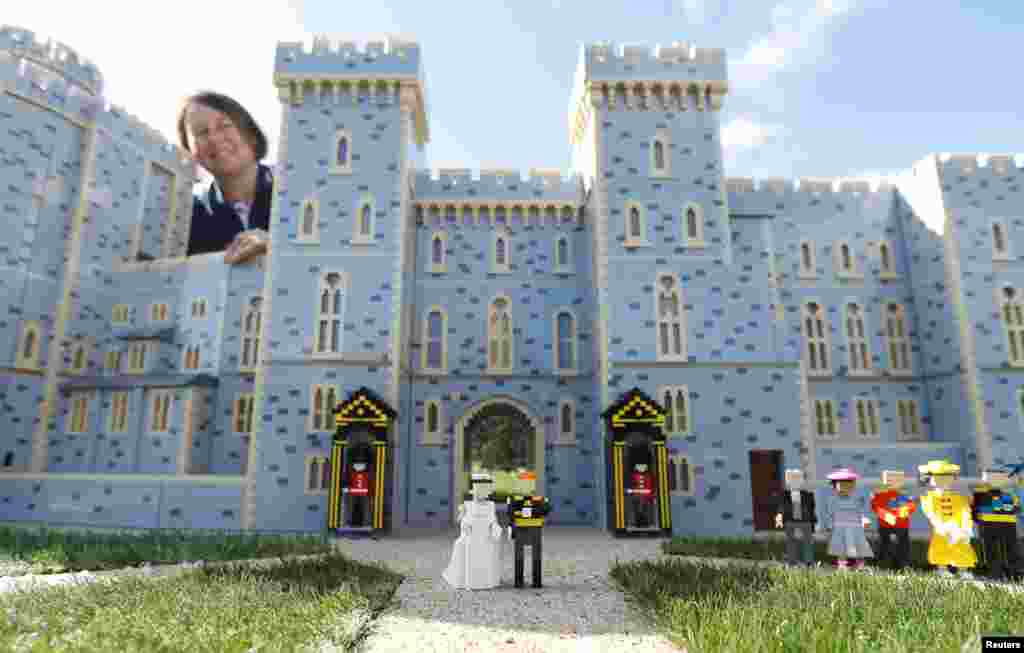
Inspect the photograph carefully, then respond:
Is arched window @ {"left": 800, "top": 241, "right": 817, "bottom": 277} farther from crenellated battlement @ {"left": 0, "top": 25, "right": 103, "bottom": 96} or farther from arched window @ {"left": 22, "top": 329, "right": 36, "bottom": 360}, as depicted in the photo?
crenellated battlement @ {"left": 0, "top": 25, "right": 103, "bottom": 96}

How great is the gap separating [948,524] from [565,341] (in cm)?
1181

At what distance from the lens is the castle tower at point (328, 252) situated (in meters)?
15.7

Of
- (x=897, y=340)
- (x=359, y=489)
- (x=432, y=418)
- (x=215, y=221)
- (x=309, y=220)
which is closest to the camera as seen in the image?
(x=359, y=489)

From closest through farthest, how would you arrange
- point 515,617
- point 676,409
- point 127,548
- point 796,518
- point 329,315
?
point 515,617
point 796,518
point 127,548
point 676,409
point 329,315

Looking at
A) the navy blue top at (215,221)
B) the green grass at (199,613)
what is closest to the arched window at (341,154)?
the navy blue top at (215,221)

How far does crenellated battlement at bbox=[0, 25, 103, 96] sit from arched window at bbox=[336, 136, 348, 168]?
41.8 ft

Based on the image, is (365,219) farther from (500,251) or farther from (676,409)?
(676,409)

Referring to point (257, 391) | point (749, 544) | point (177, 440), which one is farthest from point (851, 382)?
point (177, 440)

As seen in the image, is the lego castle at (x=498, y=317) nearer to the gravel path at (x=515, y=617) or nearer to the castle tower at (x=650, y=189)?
the castle tower at (x=650, y=189)

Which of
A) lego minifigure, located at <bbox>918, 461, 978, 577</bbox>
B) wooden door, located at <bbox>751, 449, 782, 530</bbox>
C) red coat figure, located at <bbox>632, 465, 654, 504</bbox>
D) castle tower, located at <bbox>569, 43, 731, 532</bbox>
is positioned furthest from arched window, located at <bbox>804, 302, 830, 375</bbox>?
lego minifigure, located at <bbox>918, 461, 978, 577</bbox>

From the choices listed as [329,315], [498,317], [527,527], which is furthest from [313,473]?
[527,527]

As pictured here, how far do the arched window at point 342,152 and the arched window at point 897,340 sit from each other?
61.6 feet

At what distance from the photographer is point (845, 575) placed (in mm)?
7598

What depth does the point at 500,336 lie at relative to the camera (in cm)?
1891
